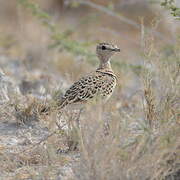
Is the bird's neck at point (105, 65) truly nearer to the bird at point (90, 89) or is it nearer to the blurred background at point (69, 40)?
the bird at point (90, 89)

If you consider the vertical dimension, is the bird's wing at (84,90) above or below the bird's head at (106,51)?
below

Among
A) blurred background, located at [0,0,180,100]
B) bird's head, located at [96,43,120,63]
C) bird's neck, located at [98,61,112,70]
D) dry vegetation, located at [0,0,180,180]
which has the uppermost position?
blurred background, located at [0,0,180,100]

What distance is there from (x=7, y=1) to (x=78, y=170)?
1422 cm

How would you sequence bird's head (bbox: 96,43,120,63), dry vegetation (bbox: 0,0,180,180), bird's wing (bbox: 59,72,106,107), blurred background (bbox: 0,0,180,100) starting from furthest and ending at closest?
1. blurred background (bbox: 0,0,180,100)
2. bird's head (bbox: 96,43,120,63)
3. bird's wing (bbox: 59,72,106,107)
4. dry vegetation (bbox: 0,0,180,180)

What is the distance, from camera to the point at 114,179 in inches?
153

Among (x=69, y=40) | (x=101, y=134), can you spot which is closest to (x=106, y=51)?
(x=101, y=134)

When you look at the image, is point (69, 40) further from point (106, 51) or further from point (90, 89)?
point (90, 89)

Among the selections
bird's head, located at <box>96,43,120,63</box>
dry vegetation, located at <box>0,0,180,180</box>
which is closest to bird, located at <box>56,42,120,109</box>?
dry vegetation, located at <box>0,0,180,180</box>

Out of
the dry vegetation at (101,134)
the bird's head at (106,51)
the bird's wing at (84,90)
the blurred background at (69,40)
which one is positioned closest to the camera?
the dry vegetation at (101,134)

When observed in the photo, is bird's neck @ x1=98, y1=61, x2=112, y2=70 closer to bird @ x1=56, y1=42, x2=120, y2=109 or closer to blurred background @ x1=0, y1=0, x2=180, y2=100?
bird @ x1=56, y1=42, x2=120, y2=109

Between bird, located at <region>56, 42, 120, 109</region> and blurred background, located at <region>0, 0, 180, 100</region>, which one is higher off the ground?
blurred background, located at <region>0, 0, 180, 100</region>

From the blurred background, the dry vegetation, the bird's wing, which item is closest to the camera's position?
the dry vegetation

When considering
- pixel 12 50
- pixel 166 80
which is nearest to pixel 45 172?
pixel 166 80

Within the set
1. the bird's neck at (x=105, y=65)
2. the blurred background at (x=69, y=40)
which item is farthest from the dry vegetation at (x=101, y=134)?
the bird's neck at (x=105, y=65)
